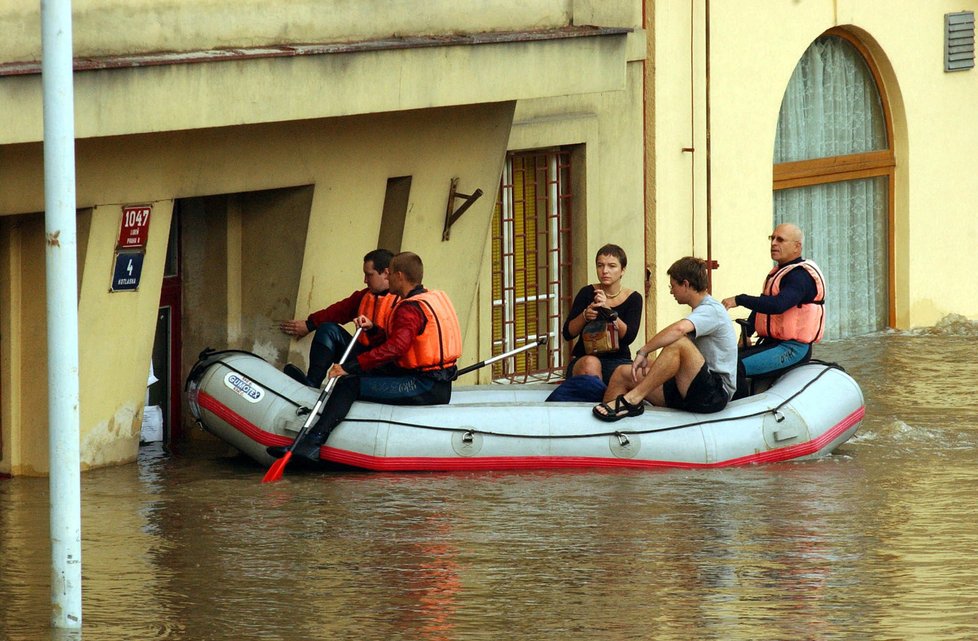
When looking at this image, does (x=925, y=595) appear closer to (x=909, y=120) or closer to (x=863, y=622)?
(x=863, y=622)

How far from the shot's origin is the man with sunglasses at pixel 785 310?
43.9 ft

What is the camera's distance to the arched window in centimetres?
1959

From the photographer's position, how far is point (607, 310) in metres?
13.3

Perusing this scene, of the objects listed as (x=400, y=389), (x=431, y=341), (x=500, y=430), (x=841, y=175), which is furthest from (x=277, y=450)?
(x=841, y=175)

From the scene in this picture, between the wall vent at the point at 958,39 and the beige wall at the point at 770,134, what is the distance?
0.08m

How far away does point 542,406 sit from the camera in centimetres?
1278

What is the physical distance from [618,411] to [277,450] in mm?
2176

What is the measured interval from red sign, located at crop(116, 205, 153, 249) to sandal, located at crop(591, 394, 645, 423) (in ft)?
10.2

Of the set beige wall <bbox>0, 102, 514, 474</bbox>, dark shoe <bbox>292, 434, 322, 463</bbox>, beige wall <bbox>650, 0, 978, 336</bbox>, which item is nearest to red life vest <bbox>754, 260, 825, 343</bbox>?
beige wall <bbox>0, 102, 514, 474</bbox>

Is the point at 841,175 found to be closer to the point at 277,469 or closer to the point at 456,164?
the point at 456,164

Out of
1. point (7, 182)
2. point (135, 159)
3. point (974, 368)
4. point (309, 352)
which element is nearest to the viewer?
point (7, 182)

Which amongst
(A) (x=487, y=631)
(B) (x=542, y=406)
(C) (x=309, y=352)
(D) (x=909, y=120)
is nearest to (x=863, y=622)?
(A) (x=487, y=631)

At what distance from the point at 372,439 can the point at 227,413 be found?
3.32 feet

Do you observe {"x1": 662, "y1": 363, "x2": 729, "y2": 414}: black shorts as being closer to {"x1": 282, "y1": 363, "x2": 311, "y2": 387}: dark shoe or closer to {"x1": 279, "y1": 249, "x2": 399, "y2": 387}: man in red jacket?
{"x1": 279, "y1": 249, "x2": 399, "y2": 387}: man in red jacket
